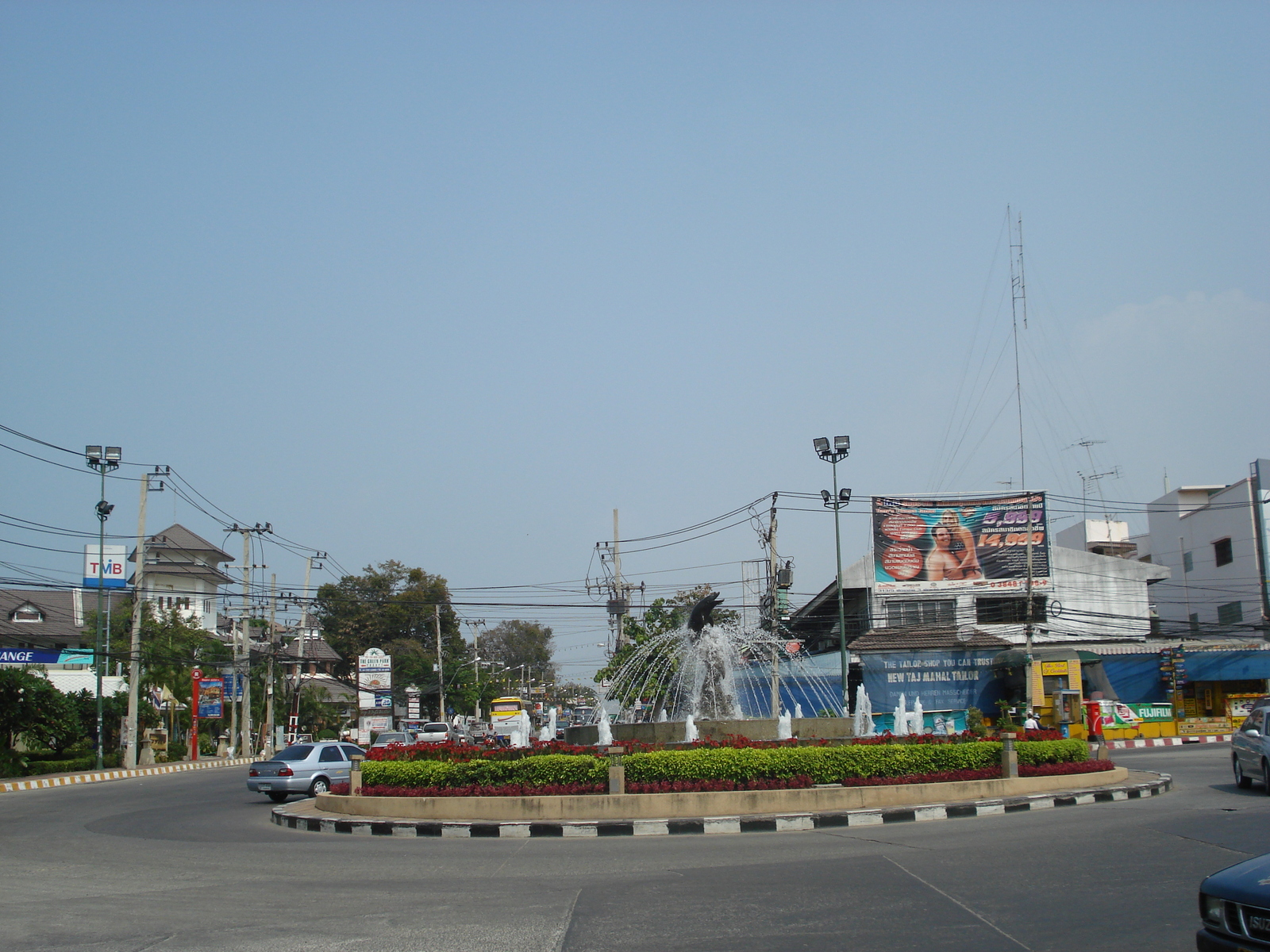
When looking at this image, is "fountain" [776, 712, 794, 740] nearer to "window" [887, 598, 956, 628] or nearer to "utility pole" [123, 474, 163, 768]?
"window" [887, 598, 956, 628]

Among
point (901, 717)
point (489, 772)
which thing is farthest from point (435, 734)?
point (489, 772)

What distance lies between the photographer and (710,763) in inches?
685

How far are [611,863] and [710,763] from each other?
5167 millimetres

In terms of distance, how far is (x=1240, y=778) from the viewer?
1969 cm

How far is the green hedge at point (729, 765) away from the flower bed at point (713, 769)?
0.04 ft

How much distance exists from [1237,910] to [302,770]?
2403cm

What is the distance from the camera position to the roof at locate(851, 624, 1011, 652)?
44269 millimetres

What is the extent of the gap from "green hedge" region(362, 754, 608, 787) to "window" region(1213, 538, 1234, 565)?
154ft

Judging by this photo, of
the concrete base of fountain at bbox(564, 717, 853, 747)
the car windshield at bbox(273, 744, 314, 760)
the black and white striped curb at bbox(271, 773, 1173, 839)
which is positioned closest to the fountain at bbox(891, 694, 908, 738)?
the concrete base of fountain at bbox(564, 717, 853, 747)

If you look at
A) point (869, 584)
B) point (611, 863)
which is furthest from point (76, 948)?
point (869, 584)

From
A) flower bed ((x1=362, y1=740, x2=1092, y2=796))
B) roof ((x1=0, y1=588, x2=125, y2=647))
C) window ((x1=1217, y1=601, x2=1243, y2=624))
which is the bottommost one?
flower bed ((x1=362, y1=740, x2=1092, y2=796))

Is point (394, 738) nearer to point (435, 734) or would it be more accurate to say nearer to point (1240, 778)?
point (435, 734)

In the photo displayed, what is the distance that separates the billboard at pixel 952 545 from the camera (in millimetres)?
46375

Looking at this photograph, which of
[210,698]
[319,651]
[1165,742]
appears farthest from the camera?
[319,651]
